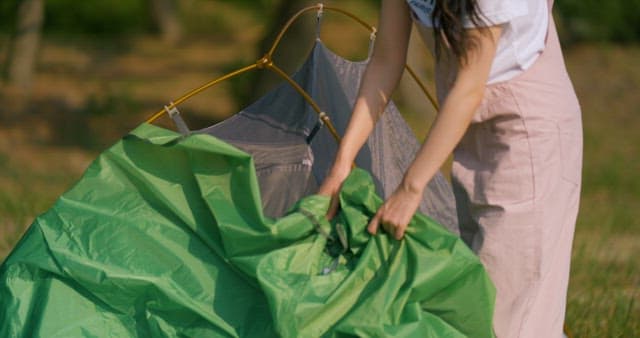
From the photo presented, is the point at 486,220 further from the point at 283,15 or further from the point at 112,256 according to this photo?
the point at 283,15

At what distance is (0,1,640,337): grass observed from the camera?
17.3 ft

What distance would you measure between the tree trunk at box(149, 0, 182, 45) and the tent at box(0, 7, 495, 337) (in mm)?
14725

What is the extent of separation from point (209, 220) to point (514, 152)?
85 cm

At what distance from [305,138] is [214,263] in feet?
2.69

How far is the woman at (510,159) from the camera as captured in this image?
9.74 feet

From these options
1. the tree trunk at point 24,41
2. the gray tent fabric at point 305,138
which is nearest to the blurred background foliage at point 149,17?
the tree trunk at point 24,41

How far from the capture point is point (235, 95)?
1289cm

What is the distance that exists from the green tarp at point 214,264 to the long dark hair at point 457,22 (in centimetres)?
46

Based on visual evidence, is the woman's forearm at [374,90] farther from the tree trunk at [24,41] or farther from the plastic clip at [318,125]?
the tree trunk at [24,41]

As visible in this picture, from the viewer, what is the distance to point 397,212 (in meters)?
2.95

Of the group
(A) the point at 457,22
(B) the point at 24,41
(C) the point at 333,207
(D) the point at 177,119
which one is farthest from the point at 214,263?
(B) the point at 24,41

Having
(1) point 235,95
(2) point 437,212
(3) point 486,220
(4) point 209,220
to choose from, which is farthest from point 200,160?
(1) point 235,95

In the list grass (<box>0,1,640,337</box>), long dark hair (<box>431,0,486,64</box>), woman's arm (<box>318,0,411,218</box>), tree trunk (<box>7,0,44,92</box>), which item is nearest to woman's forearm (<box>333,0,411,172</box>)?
woman's arm (<box>318,0,411,218</box>)

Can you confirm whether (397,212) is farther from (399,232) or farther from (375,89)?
(375,89)
